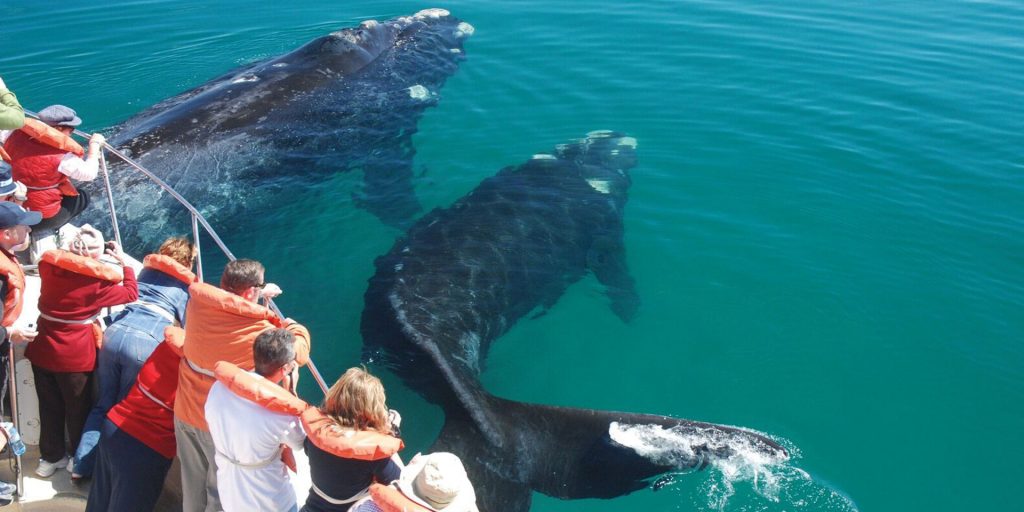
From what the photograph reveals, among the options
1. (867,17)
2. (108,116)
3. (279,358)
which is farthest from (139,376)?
(867,17)

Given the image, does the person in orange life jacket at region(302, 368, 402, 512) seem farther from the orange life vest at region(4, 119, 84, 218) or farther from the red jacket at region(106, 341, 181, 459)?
the orange life vest at region(4, 119, 84, 218)

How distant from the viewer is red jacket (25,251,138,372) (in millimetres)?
5969

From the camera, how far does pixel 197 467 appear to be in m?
A: 5.77

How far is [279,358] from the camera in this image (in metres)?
5.00

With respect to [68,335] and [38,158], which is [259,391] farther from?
[38,158]

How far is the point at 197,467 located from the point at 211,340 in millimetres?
1079

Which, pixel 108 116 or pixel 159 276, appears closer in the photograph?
pixel 159 276

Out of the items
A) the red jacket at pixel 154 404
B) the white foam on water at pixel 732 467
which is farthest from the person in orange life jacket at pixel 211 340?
the white foam on water at pixel 732 467

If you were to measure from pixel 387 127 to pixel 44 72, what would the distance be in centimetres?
903

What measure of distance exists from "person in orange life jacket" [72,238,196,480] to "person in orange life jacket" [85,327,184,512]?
498mm

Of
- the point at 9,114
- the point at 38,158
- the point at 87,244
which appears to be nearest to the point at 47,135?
the point at 38,158

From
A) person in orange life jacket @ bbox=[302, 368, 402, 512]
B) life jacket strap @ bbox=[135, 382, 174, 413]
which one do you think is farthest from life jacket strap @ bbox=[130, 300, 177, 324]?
person in orange life jacket @ bbox=[302, 368, 402, 512]

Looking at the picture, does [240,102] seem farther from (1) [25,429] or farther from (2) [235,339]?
(2) [235,339]

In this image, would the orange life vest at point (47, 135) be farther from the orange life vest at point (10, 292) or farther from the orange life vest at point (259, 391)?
the orange life vest at point (259, 391)
